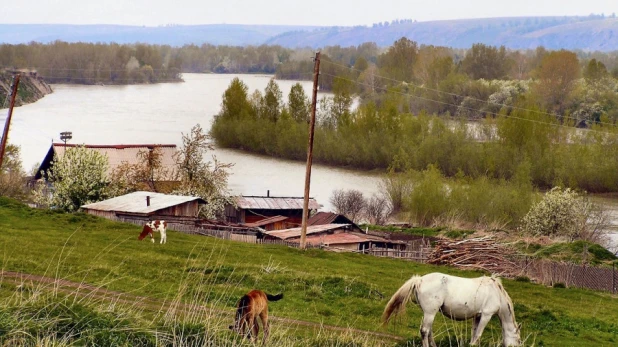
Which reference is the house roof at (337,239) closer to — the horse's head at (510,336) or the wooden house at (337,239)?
the wooden house at (337,239)

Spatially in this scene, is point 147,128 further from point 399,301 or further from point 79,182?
point 399,301

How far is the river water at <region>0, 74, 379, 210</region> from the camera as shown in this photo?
5091 centimetres

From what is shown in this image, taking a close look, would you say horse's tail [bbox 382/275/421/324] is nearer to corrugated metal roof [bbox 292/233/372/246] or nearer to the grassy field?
the grassy field

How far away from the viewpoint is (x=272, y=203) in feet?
121

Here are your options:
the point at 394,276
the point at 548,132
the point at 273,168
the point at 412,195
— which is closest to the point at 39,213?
the point at 394,276

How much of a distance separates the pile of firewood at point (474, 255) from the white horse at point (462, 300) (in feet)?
43.9

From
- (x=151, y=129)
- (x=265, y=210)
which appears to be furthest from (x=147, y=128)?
(x=265, y=210)

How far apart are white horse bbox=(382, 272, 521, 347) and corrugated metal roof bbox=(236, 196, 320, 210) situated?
25346mm

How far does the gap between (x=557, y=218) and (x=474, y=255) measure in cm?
1285

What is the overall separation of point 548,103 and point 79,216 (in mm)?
60525

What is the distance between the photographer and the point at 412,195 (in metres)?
42.9

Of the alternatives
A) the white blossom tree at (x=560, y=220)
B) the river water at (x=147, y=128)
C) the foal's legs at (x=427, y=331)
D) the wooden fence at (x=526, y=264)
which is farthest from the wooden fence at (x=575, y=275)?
the river water at (x=147, y=128)

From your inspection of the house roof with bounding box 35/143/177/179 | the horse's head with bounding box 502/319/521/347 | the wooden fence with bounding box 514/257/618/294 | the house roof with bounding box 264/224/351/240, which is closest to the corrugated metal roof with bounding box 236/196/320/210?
the house roof with bounding box 264/224/351/240

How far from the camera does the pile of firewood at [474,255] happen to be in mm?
23812
